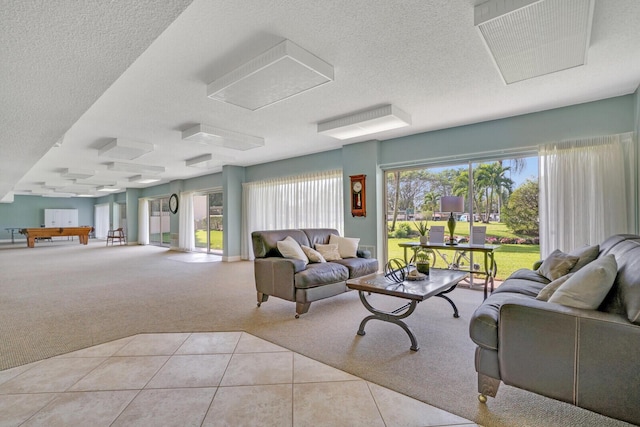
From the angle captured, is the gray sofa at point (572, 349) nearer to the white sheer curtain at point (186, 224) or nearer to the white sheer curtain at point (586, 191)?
the white sheer curtain at point (586, 191)

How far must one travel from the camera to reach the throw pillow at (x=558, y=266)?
2670 mm

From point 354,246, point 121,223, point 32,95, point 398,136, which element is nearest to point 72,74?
point 32,95

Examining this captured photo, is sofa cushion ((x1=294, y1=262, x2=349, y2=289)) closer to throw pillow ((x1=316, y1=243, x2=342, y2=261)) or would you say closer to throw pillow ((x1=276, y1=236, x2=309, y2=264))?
throw pillow ((x1=276, y1=236, x2=309, y2=264))

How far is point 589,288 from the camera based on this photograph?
5.41 ft

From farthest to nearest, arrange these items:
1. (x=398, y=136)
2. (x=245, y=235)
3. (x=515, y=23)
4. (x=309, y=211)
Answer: (x=245, y=235)
(x=309, y=211)
(x=398, y=136)
(x=515, y=23)

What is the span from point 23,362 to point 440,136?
5.46m

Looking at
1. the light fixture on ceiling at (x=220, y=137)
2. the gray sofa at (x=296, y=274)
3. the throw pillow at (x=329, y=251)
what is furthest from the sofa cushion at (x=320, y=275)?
the light fixture on ceiling at (x=220, y=137)

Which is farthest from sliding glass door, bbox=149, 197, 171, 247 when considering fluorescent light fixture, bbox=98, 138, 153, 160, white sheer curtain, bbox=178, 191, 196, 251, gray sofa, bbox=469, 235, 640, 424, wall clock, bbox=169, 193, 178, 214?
gray sofa, bbox=469, 235, 640, 424

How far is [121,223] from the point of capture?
14156 mm

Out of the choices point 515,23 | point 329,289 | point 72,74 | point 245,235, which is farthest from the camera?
point 245,235

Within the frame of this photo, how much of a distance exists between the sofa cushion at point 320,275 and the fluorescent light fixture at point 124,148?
3771 millimetres

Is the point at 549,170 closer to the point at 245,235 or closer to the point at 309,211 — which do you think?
the point at 309,211

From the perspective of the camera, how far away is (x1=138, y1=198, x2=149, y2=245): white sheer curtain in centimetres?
1225

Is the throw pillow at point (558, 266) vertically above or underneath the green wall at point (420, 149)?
underneath
